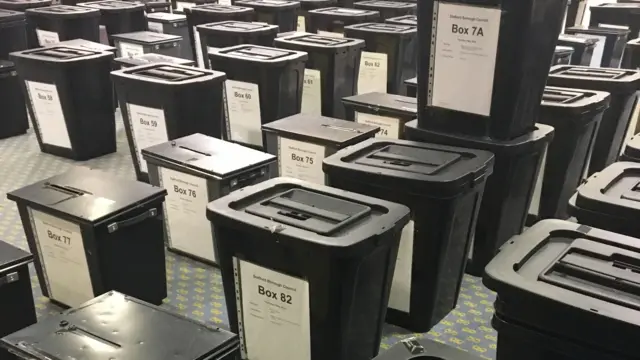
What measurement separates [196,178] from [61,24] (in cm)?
232

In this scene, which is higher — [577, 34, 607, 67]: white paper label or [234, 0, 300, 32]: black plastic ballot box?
[234, 0, 300, 32]: black plastic ballot box

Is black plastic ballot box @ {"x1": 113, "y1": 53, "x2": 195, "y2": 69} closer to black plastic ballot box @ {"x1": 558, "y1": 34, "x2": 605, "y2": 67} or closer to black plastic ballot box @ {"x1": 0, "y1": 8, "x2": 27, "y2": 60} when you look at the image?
black plastic ballot box @ {"x1": 0, "y1": 8, "x2": 27, "y2": 60}

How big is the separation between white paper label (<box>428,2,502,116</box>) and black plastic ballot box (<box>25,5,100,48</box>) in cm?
274

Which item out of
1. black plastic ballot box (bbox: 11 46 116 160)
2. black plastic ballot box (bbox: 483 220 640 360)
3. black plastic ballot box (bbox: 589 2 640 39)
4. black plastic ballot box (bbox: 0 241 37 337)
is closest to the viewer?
black plastic ballot box (bbox: 483 220 640 360)

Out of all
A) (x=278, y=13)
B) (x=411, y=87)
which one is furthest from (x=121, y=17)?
(x=411, y=87)

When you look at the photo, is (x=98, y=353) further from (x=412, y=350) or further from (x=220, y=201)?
(x=412, y=350)

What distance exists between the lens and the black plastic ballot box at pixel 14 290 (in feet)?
5.03

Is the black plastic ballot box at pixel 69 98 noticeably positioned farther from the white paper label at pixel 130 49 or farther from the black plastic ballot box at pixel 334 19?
the black plastic ballot box at pixel 334 19

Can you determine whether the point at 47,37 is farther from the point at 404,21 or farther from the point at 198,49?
the point at 404,21

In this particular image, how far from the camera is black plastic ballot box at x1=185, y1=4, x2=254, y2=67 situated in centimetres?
376

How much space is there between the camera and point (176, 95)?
7.84 feet

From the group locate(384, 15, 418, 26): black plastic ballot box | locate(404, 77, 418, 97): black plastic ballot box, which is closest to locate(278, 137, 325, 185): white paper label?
Result: locate(404, 77, 418, 97): black plastic ballot box

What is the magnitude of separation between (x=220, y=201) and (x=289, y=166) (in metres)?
0.70

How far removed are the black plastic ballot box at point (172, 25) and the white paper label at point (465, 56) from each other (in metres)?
2.70
